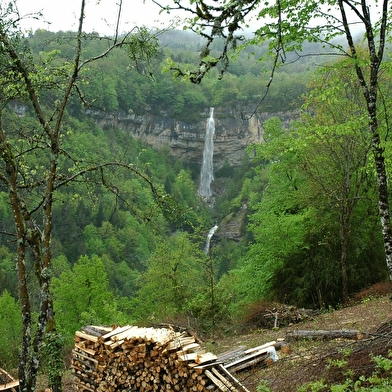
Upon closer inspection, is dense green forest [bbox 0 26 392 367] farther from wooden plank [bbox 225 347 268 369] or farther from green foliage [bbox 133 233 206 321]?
wooden plank [bbox 225 347 268 369]

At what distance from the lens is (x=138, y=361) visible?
25.8 feet

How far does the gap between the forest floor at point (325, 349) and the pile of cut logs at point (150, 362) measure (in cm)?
55

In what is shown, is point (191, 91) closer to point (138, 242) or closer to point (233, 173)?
point (233, 173)

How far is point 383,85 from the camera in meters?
14.2

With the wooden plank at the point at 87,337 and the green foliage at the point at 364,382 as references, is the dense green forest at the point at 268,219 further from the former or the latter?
the green foliage at the point at 364,382

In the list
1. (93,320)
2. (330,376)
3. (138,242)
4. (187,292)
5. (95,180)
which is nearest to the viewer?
(330,376)

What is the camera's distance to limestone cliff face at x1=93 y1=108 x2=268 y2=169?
11888cm

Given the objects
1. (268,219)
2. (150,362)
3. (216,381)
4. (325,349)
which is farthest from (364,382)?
(268,219)

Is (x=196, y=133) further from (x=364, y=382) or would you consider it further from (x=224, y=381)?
(x=364, y=382)

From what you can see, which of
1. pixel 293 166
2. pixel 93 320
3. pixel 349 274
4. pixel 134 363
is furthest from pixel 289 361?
pixel 93 320

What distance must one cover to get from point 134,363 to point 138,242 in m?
66.8

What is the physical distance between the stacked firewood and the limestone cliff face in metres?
110

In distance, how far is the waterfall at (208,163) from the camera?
10702 centimetres

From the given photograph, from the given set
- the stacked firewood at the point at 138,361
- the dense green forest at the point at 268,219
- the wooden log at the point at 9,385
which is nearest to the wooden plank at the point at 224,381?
the stacked firewood at the point at 138,361
